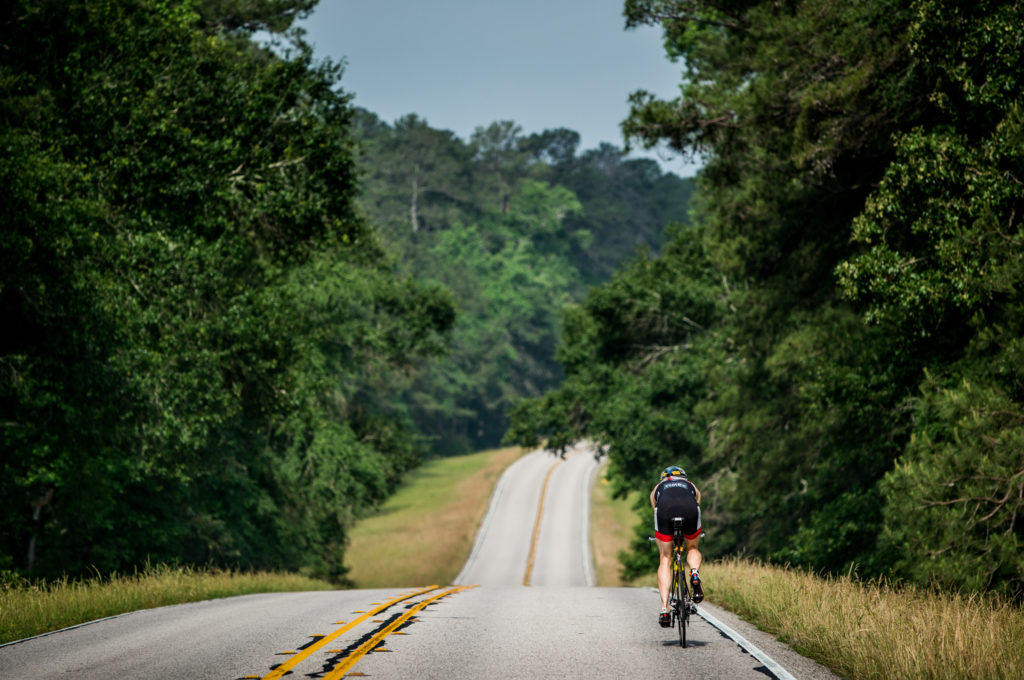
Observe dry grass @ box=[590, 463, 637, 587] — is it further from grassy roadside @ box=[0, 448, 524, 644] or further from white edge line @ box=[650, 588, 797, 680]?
white edge line @ box=[650, 588, 797, 680]

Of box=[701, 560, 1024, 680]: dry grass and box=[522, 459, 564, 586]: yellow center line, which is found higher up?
box=[701, 560, 1024, 680]: dry grass

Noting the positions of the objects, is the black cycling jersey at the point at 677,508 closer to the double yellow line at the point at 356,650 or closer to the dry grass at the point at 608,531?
the double yellow line at the point at 356,650

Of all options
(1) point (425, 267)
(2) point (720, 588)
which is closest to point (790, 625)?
(2) point (720, 588)

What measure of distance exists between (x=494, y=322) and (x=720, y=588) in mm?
84054

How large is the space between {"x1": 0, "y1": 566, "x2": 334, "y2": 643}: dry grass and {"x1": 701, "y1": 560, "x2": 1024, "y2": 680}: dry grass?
833 centimetres

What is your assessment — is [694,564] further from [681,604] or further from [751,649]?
[751,649]

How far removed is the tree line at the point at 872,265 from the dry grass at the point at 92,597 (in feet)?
35.5

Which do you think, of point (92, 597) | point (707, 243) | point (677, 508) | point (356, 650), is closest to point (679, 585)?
point (677, 508)

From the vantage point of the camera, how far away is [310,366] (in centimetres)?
3138

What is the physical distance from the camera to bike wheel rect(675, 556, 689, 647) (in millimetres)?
9428

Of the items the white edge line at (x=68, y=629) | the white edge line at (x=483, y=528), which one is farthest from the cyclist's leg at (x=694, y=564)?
the white edge line at (x=483, y=528)

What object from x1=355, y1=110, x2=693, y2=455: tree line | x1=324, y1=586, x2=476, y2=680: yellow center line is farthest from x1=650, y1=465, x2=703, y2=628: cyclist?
x1=355, y1=110, x2=693, y2=455: tree line

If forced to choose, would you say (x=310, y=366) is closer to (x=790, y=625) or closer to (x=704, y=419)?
(x=704, y=419)

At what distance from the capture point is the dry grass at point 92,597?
37.0 ft
